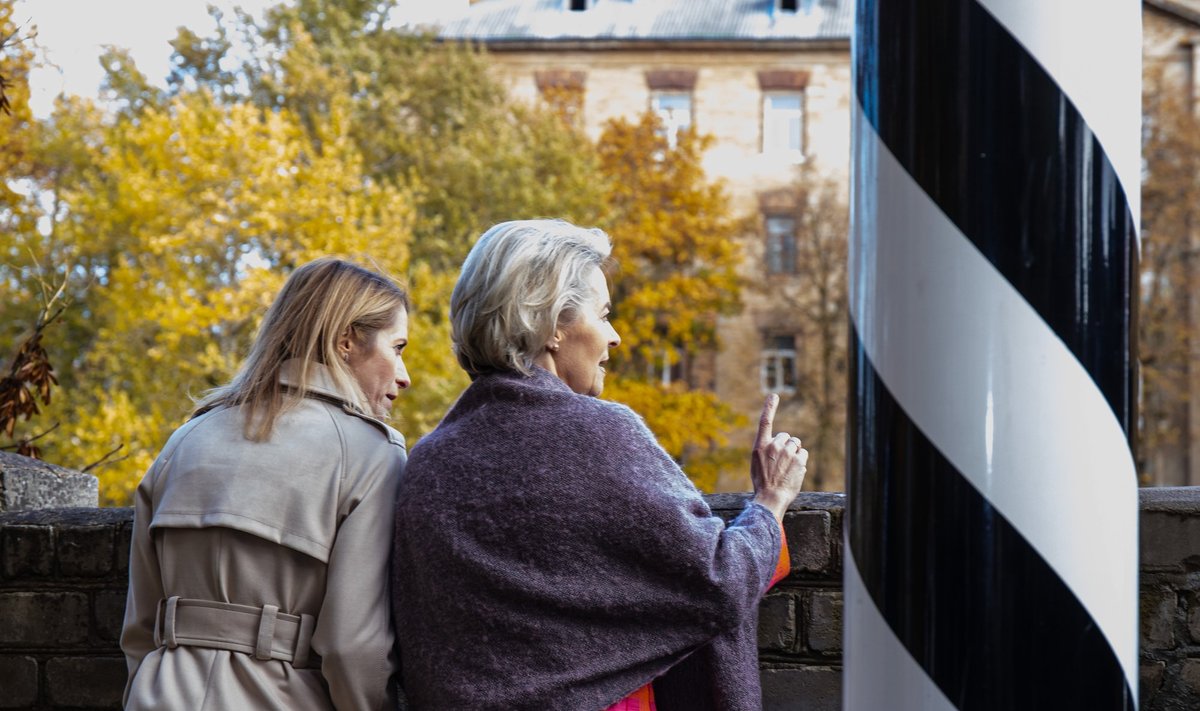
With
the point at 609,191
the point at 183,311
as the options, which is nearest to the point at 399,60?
the point at 609,191

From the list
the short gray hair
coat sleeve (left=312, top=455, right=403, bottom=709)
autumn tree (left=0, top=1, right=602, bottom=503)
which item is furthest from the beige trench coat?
autumn tree (left=0, top=1, right=602, bottom=503)

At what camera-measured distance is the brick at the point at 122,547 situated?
3652 millimetres

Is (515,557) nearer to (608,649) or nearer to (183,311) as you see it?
(608,649)

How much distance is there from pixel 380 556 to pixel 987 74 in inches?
60.8

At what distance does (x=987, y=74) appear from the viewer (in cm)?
121

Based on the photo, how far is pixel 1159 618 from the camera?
3.20 meters

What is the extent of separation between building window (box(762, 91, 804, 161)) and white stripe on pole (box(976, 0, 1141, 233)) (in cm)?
3782

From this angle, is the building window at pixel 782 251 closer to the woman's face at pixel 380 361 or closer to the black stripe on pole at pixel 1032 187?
A: the woman's face at pixel 380 361

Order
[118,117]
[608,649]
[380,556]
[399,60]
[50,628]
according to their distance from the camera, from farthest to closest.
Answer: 1. [399,60]
2. [118,117]
3. [50,628]
4. [380,556]
5. [608,649]

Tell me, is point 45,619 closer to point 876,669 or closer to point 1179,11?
point 876,669

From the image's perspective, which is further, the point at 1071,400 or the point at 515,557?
the point at 515,557

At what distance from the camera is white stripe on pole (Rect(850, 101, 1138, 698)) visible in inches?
46.4

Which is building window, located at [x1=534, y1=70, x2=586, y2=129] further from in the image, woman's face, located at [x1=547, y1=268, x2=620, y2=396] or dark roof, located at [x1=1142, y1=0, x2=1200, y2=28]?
woman's face, located at [x1=547, y1=268, x2=620, y2=396]

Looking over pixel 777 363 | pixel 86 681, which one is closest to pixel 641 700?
pixel 86 681
